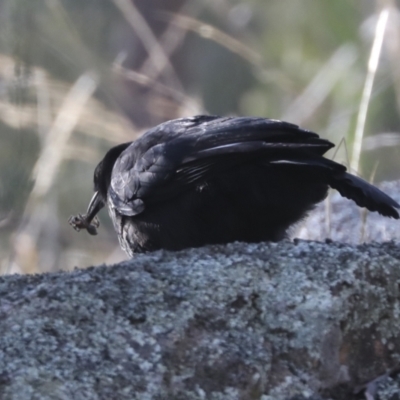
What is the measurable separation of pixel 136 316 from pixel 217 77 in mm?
9284

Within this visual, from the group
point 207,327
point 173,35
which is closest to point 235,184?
point 207,327

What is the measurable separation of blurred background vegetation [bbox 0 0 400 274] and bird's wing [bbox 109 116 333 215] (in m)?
0.82

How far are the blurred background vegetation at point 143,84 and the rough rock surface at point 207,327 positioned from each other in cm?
206

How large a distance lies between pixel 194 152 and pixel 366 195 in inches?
29.6

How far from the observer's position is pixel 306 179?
11.0 feet

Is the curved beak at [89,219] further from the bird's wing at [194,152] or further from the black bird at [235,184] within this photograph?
the black bird at [235,184]

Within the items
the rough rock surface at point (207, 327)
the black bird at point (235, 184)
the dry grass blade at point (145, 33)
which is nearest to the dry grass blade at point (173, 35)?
the dry grass blade at point (145, 33)

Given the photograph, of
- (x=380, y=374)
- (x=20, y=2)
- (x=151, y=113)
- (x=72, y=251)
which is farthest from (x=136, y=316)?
(x=151, y=113)

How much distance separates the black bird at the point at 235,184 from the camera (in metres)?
3.22

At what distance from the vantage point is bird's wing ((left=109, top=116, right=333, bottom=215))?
326 cm

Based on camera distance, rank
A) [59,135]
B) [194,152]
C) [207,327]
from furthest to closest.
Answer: [59,135] < [194,152] < [207,327]

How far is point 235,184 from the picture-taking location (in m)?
3.34

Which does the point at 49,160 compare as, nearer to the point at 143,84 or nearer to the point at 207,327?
Result: the point at 143,84

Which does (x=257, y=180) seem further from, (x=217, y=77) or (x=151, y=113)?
(x=217, y=77)
